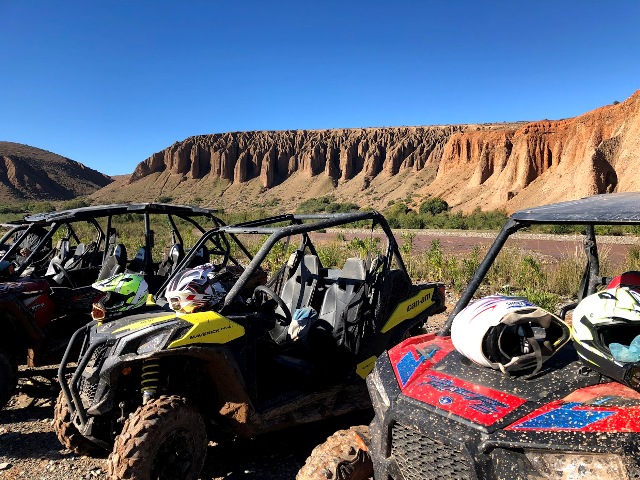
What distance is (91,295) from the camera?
6336 millimetres

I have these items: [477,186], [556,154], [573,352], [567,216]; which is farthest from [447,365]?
[477,186]

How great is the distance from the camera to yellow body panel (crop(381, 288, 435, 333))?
16.2 ft

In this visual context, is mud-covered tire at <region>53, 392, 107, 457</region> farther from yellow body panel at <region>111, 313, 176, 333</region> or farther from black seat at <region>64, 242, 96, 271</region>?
black seat at <region>64, 242, 96, 271</region>

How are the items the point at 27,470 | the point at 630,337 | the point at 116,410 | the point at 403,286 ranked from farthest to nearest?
1. the point at 403,286
2. the point at 27,470
3. the point at 116,410
4. the point at 630,337

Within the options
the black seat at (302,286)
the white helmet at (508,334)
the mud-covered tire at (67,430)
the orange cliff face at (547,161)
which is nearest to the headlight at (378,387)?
the white helmet at (508,334)

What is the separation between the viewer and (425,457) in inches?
91.5

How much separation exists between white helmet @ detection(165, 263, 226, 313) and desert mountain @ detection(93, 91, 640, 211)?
125ft

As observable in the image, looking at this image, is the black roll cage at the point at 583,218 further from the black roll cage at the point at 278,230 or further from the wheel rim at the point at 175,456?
the wheel rim at the point at 175,456

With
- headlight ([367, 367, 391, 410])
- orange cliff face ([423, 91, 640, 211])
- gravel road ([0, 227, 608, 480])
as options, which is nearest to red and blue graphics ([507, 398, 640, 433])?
headlight ([367, 367, 391, 410])

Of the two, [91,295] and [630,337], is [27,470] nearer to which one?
[91,295]

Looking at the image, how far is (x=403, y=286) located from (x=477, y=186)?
5545cm

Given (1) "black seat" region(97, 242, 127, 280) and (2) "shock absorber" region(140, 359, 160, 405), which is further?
(1) "black seat" region(97, 242, 127, 280)

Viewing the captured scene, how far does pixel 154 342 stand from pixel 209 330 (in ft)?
1.19

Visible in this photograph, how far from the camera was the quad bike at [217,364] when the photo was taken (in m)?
3.31
